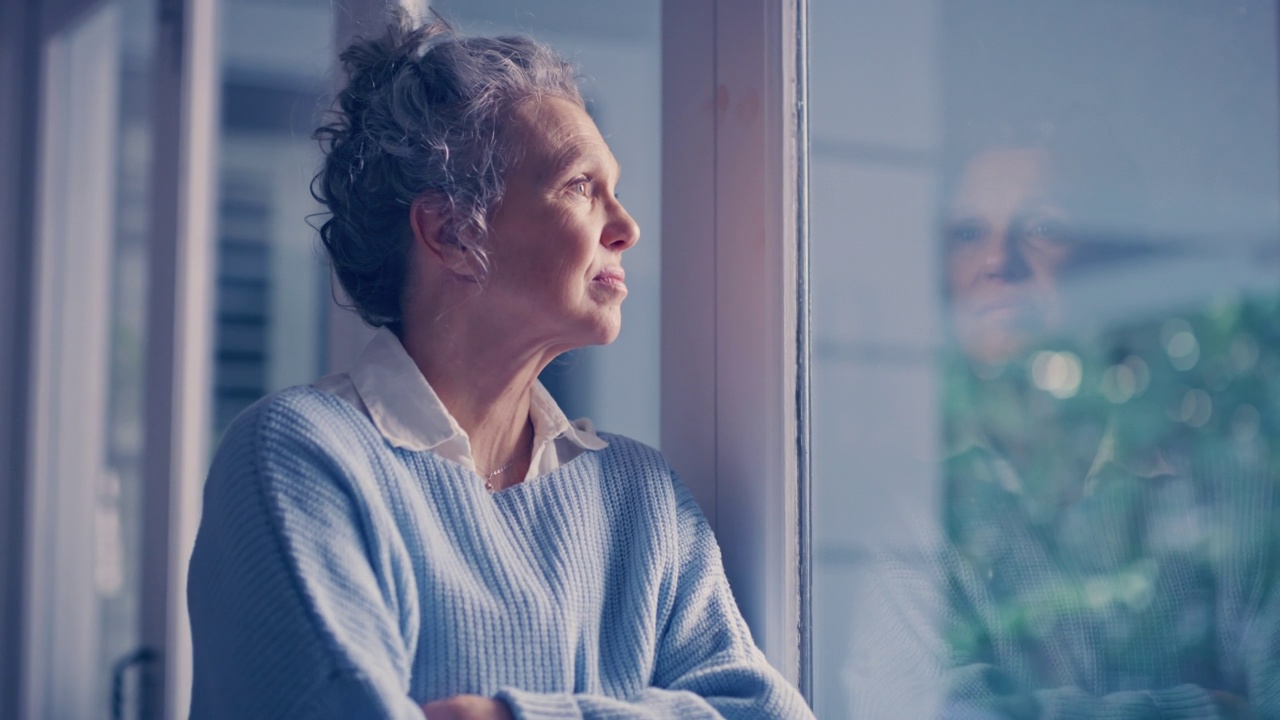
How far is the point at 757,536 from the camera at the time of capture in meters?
1.28

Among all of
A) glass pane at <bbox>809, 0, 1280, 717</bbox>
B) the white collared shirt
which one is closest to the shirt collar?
the white collared shirt

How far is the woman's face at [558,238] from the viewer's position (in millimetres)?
1202

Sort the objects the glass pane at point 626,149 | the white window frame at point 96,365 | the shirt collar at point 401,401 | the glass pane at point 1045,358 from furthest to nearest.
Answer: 1. the white window frame at point 96,365
2. the glass pane at point 626,149
3. the shirt collar at point 401,401
4. the glass pane at point 1045,358

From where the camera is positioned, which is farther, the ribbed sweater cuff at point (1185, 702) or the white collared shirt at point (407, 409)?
the white collared shirt at point (407, 409)

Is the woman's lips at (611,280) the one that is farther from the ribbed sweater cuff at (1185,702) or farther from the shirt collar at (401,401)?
the ribbed sweater cuff at (1185,702)

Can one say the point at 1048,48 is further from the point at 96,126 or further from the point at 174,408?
the point at 96,126

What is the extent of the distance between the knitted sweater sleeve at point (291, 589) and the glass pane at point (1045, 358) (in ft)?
1.78

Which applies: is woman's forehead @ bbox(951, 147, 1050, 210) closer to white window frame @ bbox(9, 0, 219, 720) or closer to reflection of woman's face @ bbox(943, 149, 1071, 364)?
reflection of woman's face @ bbox(943, 149, 1071, 364)

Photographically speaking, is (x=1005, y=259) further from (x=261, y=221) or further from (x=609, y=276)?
(x=261, y=221)

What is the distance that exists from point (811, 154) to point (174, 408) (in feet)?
4.47

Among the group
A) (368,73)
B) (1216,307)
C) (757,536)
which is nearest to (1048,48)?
(1216,307)

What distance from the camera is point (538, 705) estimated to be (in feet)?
3.34

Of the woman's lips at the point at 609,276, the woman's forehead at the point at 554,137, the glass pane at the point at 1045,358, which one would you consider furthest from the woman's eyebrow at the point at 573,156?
the glass pane at the point at 1045,358

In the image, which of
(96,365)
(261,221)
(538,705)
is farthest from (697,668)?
(96,365)
